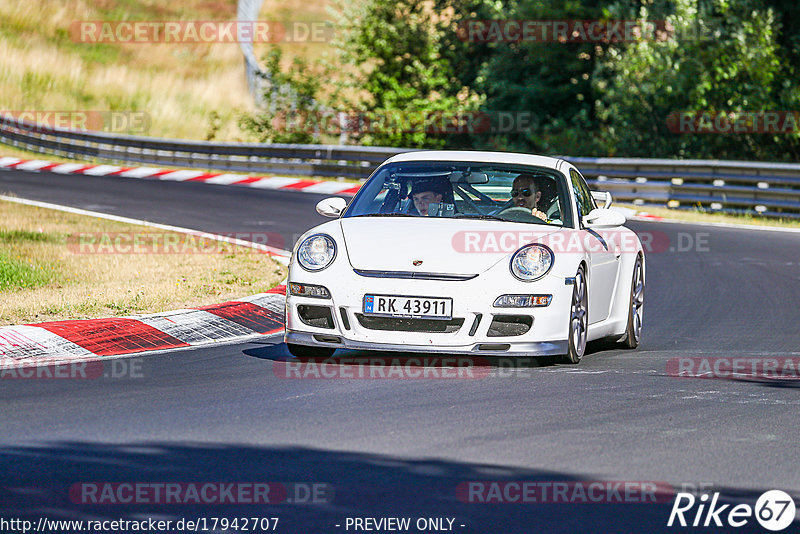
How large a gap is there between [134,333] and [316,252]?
5.93 ft

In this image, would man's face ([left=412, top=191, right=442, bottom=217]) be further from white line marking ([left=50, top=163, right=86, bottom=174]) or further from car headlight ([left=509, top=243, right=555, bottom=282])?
white line marking ([left=50, top=163, right=86, bottom=174])

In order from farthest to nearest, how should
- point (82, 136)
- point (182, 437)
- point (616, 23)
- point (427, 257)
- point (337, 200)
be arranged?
point (82, 136) < point (616, 23) < point (337, 200) < point (427, 257) < point (182, 437)

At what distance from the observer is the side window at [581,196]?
9586 millimetres

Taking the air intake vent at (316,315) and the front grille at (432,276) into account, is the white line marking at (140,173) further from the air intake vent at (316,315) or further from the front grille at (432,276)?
the front grille at (432,276)

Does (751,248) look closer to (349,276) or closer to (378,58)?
(349,276)

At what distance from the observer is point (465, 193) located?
935 centimetres

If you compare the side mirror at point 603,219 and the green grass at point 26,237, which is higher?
the side mirror at point 603,219

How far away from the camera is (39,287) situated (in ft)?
38.6

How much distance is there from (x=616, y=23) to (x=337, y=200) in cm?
2587

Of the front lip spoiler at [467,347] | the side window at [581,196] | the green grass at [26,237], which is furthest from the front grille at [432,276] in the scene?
the green grass at [26,237]

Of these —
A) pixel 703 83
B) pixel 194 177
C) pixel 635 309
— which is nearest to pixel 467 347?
pixel 635 309

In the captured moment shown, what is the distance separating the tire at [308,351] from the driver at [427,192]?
1.23 metres

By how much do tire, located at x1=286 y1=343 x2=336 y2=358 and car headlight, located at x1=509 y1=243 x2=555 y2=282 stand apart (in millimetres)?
1401

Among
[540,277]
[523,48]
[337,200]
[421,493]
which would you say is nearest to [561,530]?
[421,493]
